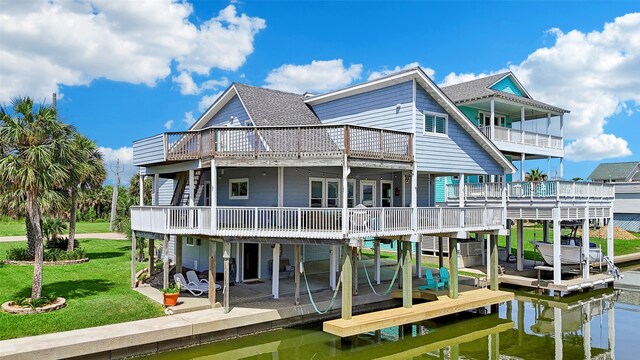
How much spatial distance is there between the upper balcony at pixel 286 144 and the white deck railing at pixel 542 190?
847cm

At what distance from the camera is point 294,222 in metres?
15.0

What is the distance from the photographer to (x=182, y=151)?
16.2 meters

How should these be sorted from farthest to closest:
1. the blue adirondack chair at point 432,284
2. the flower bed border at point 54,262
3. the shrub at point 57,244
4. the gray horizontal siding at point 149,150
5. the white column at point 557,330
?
the shrub at point 57,244 < the flower bed border at point 54,262 < the blue adirondack chair at point 432,284 < the gray horizontal siding at point 149,150 < the white column at point 557,330

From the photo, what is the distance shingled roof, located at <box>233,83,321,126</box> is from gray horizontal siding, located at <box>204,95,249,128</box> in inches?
25.8

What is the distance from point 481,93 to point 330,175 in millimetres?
11246

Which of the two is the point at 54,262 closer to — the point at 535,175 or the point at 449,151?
the point at 449,151

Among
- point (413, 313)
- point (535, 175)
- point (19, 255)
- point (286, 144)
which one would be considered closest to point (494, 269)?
point (413, 313)

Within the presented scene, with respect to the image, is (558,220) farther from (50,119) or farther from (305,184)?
(50,119)

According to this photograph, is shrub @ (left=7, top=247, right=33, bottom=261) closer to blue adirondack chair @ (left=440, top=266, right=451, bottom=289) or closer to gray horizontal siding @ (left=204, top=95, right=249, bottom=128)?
gray horizontal siding @ (left=204, top=95, right=249, bottom=128)

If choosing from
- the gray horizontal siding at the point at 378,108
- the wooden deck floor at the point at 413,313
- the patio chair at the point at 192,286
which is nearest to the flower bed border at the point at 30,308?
the patio chair at the point at 192,286

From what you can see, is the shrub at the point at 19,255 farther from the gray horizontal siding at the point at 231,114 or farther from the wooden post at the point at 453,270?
the wooden post at the point at 453,270

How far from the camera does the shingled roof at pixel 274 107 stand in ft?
62.4

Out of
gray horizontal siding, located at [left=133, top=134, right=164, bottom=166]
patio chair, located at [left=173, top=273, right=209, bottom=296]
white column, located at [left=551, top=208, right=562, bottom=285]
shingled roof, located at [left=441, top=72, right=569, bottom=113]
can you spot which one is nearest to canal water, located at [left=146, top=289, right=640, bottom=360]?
white column, located at [left=551, top=208, right=562, bottom=285]

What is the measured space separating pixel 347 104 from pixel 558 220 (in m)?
10.7
